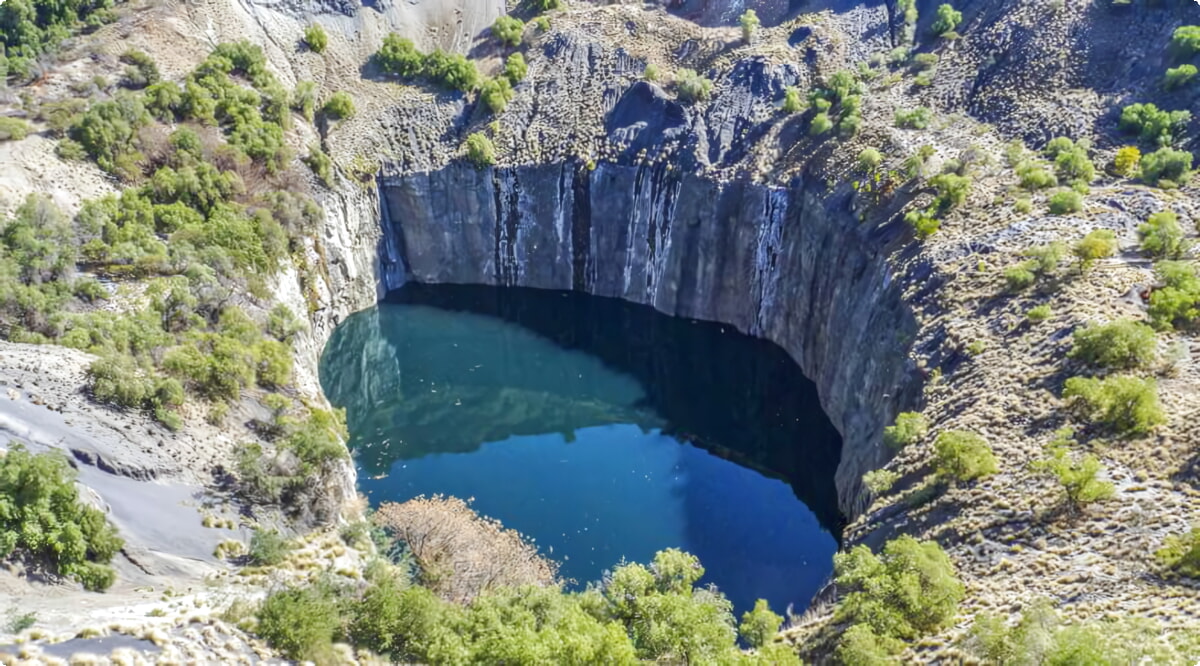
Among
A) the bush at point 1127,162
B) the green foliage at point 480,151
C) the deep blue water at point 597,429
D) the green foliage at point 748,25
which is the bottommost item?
the deep blue water at point 597,429

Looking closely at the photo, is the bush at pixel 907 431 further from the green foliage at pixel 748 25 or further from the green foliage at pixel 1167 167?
the green foliage at pixel 748 25

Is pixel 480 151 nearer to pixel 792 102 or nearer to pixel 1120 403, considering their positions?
pixel 792 102

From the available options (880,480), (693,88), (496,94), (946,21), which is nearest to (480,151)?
(496,94)

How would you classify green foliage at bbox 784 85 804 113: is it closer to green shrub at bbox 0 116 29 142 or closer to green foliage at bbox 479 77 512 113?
green foliage at bbox 479 77 512 113

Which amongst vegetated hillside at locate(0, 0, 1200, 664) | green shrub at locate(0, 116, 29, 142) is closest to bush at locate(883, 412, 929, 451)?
vegetated hillside at locate(0, 0, 1200, 664)

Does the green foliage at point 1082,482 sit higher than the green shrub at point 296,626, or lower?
higher

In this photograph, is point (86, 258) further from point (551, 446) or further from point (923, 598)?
point (923, 598)

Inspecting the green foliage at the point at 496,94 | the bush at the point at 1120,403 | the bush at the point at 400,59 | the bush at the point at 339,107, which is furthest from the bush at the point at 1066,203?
the bush at the point at 339,107
